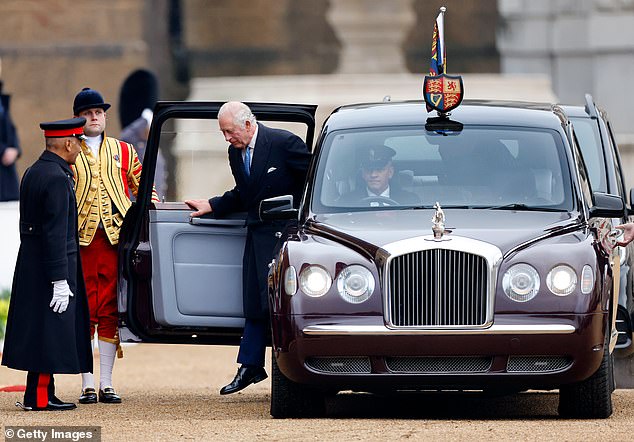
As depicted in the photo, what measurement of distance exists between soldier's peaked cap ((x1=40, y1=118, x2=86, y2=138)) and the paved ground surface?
1516 millimetres

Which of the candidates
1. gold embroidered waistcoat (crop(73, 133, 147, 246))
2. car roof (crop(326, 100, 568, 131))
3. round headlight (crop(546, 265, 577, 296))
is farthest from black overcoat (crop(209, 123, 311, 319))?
round headlight (crop(546, 265, 577, 296))

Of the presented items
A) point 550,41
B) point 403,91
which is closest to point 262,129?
point 403,91

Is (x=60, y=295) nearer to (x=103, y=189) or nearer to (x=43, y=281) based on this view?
(x=43, y=281)

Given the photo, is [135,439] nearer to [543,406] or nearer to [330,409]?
[330,409]

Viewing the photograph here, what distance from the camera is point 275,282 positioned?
11.9m

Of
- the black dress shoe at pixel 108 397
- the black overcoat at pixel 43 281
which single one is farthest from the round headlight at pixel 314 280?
the black dress shoe at pixel 108 397

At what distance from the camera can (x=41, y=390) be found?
12742 mm

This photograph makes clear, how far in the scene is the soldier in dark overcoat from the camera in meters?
12.5

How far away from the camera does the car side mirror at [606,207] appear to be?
12164 mm

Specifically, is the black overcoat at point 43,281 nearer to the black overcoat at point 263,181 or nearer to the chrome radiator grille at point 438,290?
the black overcoat at point 263,181

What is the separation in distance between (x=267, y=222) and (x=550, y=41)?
75.8ft

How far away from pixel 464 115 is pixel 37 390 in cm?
282

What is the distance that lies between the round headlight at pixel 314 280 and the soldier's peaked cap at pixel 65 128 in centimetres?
176

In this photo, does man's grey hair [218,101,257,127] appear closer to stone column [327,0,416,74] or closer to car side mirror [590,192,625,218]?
car side mirror [590,192,625,218]
